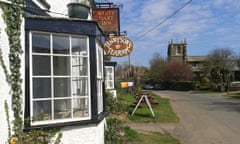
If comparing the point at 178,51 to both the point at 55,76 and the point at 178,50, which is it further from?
the point at 55,76

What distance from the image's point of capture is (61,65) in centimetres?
576

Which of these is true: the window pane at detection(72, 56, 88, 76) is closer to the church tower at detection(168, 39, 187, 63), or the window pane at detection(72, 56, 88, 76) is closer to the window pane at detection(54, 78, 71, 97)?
the window pane at detection(54, 78, 71, 97)

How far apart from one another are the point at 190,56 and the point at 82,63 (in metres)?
83.4

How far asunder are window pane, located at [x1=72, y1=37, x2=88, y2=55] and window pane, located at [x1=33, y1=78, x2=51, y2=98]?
0.84 m

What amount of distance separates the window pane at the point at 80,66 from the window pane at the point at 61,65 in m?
0.18

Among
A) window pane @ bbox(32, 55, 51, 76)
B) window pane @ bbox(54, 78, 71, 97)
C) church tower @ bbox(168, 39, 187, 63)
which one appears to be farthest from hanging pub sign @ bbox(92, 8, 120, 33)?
church tower @ bbox(168, 39, 187, 63)

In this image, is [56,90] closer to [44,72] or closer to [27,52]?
[44,72]

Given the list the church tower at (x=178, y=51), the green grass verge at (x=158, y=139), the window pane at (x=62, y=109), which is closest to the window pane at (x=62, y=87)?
the window pane at (x=62, y=109)

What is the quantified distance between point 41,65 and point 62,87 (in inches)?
24.5

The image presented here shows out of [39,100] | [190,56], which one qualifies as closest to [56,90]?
[39,100]

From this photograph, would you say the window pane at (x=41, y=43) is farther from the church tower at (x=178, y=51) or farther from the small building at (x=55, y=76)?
the church tower at (x=178, y=51)

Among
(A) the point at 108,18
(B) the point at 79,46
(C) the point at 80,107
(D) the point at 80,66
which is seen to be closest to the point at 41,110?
(C) the point at 80,107

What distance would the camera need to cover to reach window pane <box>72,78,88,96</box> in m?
5.93

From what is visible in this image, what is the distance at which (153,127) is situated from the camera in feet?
41.1
